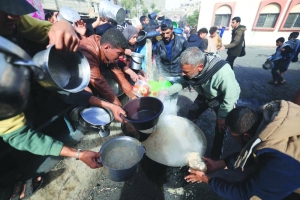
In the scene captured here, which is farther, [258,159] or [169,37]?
[169,37]

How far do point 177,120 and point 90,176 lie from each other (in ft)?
6.03

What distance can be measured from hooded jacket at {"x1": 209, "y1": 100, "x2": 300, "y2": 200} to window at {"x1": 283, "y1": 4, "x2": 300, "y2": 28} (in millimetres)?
22329

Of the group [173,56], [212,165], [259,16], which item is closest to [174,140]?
[212,165]

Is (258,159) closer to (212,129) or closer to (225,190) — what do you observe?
(225,190)

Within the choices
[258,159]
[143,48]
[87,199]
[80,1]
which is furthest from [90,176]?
[80,1]

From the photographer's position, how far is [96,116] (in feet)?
6.57

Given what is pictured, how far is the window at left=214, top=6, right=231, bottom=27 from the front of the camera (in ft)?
59.5

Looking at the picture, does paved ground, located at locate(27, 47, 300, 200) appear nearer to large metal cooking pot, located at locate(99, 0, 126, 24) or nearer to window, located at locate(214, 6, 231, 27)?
large metal cooking pot, located at locate(99, 0, 126, 24)

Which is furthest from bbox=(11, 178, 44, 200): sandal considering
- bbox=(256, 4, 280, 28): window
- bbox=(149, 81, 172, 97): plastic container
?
bbox=(256, 4, 280, 28): window

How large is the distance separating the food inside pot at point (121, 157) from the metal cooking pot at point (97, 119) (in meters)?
0.32

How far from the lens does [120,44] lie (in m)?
2.32

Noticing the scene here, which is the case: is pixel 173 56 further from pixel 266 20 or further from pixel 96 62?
pixel 266 20

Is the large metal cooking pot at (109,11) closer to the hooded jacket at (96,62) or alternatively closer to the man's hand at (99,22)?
the man's hand at (99,22)

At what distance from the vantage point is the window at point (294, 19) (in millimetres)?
15363
